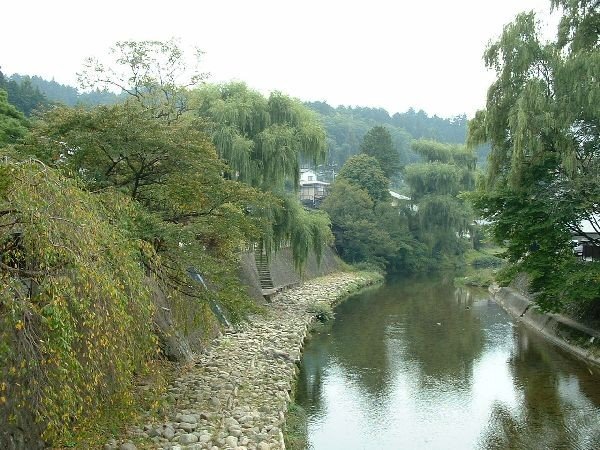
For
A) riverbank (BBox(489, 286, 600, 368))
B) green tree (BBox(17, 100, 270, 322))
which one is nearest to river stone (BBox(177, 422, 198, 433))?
green tree (BBox(17, 100, 270, 322))

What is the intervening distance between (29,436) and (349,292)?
23.0m

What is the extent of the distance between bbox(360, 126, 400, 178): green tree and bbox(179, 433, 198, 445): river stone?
40116 millimetres

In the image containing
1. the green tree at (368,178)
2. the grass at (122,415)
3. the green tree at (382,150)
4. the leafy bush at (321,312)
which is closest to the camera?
the grass at (122,415)

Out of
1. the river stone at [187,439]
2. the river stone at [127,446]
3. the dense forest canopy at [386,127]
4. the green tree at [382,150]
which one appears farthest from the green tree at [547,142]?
the dense forest canopy at [386,127]

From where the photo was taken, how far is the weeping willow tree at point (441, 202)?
3944 cm

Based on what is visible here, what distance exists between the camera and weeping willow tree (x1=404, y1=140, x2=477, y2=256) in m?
39.4

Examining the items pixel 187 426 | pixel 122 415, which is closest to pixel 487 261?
pixel 187 426

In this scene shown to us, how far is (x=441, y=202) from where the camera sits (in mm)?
38875

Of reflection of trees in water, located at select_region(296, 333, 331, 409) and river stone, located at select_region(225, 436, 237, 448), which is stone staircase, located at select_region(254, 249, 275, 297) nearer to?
reflection of trees in water, located at select_region(296, 333, 331, 409)

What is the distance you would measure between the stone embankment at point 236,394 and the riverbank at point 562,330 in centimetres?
718

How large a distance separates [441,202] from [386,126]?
4964 cm

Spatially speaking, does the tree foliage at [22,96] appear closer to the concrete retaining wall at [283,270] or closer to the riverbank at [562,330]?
the concrete retaining wall at [283,270]

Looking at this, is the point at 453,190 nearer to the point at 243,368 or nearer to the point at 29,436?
the point at 243,368

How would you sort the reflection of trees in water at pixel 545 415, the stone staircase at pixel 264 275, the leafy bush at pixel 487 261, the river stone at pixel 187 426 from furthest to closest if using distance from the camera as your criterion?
the leafy bush at pixel 487 261
the stone staircase at pixel 264 275
the reflection of trees in water at pixel 545 415
the river stone at pixel 187 426
